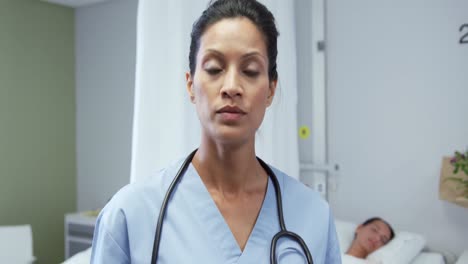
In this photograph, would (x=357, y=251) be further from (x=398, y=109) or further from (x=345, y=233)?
(x=398, y=109)

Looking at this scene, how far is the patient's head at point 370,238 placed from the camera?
1.96 meters

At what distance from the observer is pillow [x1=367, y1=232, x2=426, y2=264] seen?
1.83 m

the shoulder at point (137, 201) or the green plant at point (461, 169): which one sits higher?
the shoulder at point (137, 201)

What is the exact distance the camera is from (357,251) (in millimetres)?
1995

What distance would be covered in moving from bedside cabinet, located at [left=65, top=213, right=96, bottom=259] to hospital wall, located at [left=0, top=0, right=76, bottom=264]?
11.8 inches

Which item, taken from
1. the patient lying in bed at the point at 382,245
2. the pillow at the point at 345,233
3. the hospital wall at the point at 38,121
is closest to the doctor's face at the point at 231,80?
the patient lying in bed at the point at 382,245

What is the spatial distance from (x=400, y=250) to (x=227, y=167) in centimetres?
133

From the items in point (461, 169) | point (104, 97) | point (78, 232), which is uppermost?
point (104, 97)

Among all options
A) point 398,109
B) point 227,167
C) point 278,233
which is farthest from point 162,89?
point 398,109

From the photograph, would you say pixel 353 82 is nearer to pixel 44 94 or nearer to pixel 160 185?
pixel 160 185

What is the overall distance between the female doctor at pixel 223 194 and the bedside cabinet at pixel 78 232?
7.58ft

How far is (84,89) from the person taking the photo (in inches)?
135

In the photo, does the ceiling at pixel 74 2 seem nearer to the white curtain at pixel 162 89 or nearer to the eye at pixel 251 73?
the white curtain at pixel 162 89

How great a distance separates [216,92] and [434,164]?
1635mm
